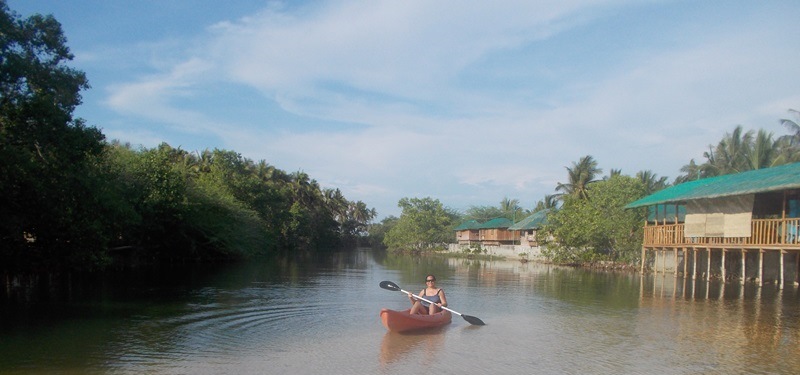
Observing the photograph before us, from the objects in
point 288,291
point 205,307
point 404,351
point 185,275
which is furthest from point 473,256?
point 404,351

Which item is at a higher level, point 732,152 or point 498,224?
point 732,152

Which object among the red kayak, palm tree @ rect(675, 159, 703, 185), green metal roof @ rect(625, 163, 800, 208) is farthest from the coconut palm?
the red kayak

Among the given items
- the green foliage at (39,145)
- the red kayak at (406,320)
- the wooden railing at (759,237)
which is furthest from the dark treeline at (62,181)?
the wooden railing at (759,237)

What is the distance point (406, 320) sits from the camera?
1213cm

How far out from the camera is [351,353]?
411 inches

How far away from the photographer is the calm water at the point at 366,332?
9.60 metres

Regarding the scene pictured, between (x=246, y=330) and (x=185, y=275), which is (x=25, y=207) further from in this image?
(x=185, y=275)

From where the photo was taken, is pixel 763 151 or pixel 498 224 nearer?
pixel 763 151

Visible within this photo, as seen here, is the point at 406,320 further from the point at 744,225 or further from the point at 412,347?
the point at 744,225

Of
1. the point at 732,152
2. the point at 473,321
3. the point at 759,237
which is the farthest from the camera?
the point at 732,152

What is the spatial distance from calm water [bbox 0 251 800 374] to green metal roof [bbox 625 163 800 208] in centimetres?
360

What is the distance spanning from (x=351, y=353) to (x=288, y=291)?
975 cm

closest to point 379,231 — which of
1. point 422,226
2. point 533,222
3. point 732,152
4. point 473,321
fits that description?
point 422,226

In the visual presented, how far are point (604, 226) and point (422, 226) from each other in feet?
110
